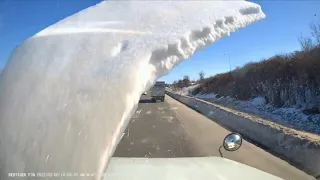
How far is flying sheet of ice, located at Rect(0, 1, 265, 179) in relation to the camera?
184 centimetres

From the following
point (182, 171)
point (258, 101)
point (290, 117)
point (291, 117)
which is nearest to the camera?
point (182, 171)

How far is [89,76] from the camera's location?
1998 millimetres

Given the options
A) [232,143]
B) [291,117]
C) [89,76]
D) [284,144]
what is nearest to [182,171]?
[232,143]

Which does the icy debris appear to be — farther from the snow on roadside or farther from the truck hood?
the truck hood

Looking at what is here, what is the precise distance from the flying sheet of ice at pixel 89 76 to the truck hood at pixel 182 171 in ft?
4.60

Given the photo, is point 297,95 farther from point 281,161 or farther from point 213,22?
point 213,22

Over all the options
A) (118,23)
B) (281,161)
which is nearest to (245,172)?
(118,23)

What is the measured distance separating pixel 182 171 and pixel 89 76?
218 cm

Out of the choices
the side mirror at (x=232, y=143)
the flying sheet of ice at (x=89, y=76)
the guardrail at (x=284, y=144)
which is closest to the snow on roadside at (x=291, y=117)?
the guardrail at (x=284, y=144)

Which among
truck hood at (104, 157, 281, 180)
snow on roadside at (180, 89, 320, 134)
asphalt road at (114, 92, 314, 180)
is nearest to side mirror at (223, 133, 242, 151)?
truck hood at (104, 157, 281, 180)

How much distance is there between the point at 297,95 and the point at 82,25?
22.2 meters

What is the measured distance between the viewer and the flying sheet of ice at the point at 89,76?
1.84 m

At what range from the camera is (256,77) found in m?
30.8

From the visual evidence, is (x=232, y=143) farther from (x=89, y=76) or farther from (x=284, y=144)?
(x=284, y=144)
